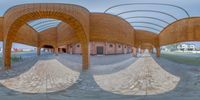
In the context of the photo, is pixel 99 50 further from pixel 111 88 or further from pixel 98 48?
pixel 111 88

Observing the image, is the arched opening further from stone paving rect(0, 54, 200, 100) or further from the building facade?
the building facade

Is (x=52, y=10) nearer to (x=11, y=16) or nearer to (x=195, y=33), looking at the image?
(x=11, y=16)

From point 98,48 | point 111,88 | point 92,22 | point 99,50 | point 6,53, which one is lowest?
point 111,88

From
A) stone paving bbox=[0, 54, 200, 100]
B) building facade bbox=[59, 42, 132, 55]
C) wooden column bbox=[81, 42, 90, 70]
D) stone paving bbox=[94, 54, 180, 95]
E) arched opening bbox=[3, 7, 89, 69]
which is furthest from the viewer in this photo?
building facade bbox=[59, 42, 132, 55]

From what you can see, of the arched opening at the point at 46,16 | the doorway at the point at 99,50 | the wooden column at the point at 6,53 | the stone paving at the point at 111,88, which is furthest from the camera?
the doorway at the point at 99,50

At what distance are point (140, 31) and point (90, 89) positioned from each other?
76.1ft

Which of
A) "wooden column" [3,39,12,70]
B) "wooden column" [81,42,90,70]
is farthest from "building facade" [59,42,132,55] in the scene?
"wooden column" [81,42,90,70]

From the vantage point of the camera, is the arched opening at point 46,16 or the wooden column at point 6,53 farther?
the wooden column at point 6,53

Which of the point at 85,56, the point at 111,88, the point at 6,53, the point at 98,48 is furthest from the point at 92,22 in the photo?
the point at 98,48

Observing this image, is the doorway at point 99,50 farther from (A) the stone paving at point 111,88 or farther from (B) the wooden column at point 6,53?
(A) the stone paving at point 111,88

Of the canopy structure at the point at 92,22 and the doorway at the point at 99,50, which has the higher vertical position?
the canopy structure at the point at 92,22

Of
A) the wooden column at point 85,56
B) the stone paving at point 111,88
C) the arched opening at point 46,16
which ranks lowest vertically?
the stone paving at point 111,88

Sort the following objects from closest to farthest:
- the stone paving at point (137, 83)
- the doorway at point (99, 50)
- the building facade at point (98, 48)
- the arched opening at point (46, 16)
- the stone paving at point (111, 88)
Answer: the stone paving at point (111, 88) → the stone paving at point (137, 83) → the arched opening at point (46, 16) → the building facade at point (98, 48) → the doorway at point (99, 50)

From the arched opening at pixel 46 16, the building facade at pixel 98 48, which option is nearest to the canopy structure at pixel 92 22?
the arched opening at pixel 46 16
